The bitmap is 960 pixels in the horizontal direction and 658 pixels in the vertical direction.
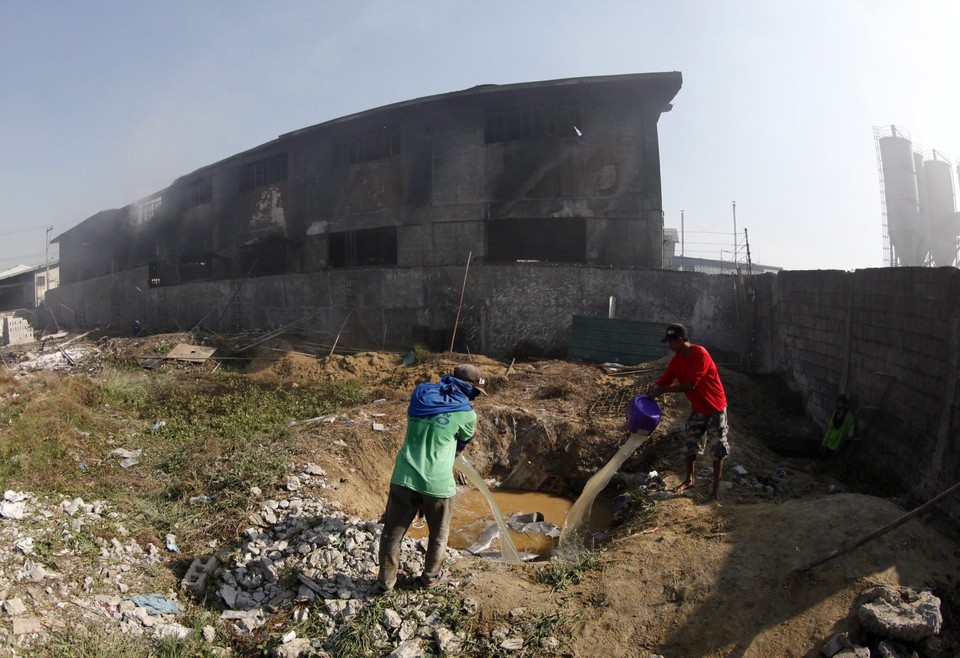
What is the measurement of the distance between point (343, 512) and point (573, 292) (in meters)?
8.58

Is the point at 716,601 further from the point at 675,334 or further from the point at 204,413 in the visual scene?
the point at 204,413

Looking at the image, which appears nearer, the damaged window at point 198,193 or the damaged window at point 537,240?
the damaged window at point 537,240

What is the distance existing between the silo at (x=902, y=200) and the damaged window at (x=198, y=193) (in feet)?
95.3

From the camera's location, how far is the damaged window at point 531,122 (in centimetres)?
1535

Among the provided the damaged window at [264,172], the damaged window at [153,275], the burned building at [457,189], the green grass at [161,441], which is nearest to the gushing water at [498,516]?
the green grass at [161,441]

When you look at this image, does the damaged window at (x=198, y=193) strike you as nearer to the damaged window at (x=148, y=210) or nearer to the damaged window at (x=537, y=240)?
the damaged window at (x=148, y=210)

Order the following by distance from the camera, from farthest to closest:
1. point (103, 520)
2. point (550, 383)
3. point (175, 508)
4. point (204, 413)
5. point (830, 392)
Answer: point (550, 383) < point (204, 413) < point (830, 392) < point (175, 508) < point (103, 520)

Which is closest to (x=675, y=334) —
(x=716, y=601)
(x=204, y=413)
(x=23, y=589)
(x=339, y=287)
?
(x=716, y=601)

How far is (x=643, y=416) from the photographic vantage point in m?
4.95

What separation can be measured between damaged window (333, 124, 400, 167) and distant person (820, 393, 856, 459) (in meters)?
14.0

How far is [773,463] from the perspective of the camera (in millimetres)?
6613

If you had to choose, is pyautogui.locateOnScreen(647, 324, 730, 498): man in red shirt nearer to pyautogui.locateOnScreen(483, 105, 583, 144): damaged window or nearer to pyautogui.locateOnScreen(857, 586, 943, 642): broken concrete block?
pyautogui.locateOnScreen(857, 586, 943, 642): broken concrete block

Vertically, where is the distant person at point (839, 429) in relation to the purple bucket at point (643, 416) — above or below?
below

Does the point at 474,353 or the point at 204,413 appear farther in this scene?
the point at 474,353
